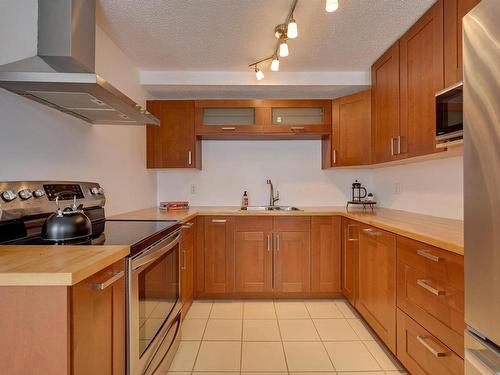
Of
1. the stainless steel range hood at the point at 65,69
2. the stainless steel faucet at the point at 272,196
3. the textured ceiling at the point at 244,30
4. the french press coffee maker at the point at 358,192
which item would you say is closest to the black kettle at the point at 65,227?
the stainless steel range hood at the point at 65,69

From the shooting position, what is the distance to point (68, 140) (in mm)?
1677

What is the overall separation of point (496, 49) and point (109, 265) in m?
1.39

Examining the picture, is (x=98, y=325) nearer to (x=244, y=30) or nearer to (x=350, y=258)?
(x=244, y=30)

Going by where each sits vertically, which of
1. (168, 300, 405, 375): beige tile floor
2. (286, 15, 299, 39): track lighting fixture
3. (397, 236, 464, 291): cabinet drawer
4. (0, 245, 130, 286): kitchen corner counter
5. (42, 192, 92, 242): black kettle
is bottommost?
(168, 300, 405, 375): beige tile floor

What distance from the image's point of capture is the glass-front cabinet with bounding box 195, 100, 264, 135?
2801 mm

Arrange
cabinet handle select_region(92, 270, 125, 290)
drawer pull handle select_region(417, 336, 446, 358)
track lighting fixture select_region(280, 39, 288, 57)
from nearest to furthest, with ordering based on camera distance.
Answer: cabinet handle select_region(92, 270, 125, 290), drawer pull handle select_region(417, 336, 446, 358), track lighting fixture select_region(280, 39, 288, 57)

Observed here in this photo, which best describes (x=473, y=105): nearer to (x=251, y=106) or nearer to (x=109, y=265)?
(x=109, y=265)

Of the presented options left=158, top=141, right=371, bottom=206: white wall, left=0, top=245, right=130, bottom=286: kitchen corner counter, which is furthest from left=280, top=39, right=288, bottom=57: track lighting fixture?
left=0, top=245, right=130, bottom=286: kitchen corner counter

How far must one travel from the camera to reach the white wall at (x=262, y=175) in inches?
125

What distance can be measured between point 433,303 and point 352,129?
1824 mm

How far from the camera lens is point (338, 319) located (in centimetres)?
228

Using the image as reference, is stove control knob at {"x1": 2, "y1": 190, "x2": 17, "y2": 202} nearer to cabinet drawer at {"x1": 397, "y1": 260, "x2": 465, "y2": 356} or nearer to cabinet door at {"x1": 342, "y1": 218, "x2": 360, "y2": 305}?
cabinet drawer at {"x1": 397, "y1": 260, "x2": 465, "y2": 356}

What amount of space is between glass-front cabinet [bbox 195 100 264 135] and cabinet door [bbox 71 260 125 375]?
6.46 ft

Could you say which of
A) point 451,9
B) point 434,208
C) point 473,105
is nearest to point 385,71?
point 451,9
